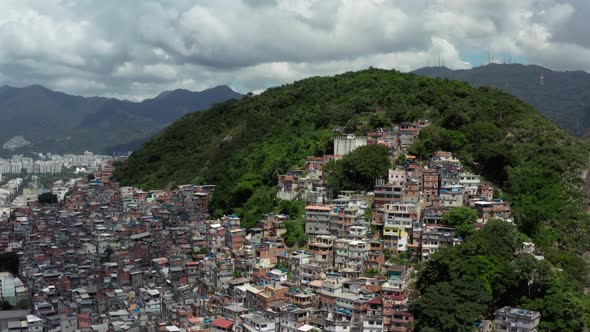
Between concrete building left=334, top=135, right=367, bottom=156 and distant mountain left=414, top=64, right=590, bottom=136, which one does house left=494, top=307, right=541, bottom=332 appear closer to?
concrete building left=334, top=135, right=367, bottom=156

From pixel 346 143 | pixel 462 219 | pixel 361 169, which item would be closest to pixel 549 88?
pixel 346 143

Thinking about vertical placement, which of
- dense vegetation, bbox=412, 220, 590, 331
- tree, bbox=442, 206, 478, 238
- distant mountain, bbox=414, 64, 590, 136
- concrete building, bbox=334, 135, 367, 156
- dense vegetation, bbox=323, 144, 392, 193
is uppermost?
distant mountain, bbox=414, 64, 590, 136

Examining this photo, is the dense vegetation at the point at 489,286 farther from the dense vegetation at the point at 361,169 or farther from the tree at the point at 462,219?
the dense vegetation at the point at 361,169

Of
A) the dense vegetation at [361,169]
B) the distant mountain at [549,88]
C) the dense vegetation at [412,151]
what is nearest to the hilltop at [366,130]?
the dense vegetation at [412,151]

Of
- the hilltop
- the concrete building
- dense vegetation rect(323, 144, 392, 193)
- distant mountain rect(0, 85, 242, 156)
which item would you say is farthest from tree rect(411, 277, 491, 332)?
distant mountain rect(0, 85, 242, 156)

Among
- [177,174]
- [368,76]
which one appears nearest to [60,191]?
[177,174]
